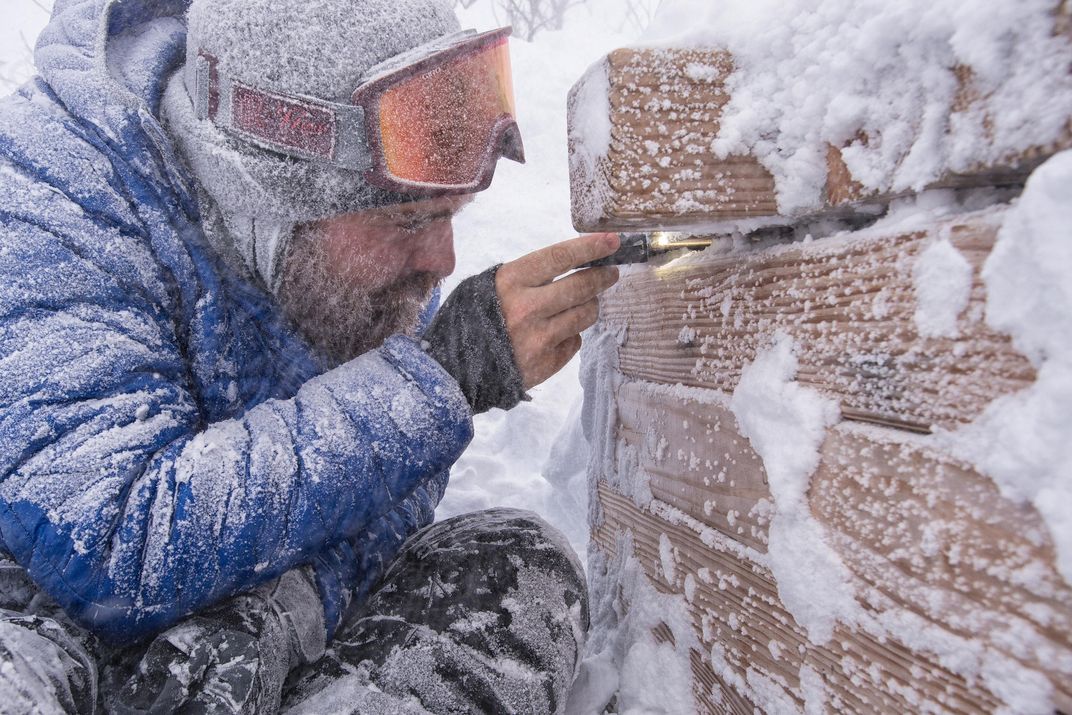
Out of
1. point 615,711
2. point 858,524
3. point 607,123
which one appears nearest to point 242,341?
point 607,123

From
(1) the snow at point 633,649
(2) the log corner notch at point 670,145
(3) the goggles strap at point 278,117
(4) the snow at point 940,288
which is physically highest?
(3) the goggles strap at point 278,117

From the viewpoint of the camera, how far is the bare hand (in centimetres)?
135

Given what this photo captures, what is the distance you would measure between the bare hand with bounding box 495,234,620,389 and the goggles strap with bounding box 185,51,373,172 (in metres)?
0.48

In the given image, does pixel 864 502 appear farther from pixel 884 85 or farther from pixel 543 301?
pixel 543 301

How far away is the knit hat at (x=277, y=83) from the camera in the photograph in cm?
137

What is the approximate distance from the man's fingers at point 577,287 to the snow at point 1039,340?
879mm

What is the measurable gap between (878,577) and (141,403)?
4.05 feet

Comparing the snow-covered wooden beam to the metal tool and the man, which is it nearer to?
the metal tool

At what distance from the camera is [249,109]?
4.54 feet

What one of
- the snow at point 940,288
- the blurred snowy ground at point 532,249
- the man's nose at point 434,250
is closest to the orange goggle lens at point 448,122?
the man's nose at point 434,250


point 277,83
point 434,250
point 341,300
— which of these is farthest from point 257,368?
point 277,83

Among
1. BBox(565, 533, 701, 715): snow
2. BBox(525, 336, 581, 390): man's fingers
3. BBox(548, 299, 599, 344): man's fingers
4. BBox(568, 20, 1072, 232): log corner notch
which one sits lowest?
BBox(565, 533, 701, 715): snow

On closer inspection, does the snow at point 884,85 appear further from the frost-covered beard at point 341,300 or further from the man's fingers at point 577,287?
the frost-covered beard at point 341,300

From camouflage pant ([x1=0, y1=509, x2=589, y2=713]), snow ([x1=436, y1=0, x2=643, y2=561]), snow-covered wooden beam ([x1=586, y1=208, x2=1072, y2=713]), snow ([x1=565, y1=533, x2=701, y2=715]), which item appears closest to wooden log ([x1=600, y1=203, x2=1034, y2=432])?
snow-covered wooden beam ([x1=586, y1=208, x2=1072, y2=713])
